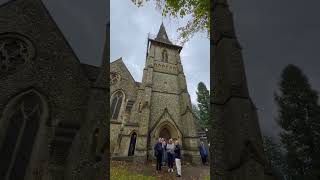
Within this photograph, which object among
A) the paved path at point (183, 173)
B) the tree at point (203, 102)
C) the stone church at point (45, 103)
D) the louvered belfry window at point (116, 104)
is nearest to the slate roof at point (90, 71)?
the stone church at point (45, 103)

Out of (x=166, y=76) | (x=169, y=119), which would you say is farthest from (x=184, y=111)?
(x=166, y=76)

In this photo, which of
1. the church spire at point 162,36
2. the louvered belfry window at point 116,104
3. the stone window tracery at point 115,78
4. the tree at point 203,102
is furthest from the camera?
the tree at point 203,102

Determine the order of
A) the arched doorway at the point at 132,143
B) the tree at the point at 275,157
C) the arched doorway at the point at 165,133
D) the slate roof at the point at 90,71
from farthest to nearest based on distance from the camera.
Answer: the arched doorway at the point at 165,133
the arched doorway at the point at 132,143
the slate roof at the point at 90,71
the tree at the point at 275,157

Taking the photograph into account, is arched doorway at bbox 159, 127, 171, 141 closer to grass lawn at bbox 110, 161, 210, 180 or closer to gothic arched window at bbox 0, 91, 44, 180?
grass lawn at bbox 110, 161, 210, 180

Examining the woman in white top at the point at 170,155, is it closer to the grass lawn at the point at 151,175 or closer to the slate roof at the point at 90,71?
the grass lawn at the point at 151,175

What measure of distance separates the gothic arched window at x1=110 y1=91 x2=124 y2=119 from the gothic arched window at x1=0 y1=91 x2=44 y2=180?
1390 cm

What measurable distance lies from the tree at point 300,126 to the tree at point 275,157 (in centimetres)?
28

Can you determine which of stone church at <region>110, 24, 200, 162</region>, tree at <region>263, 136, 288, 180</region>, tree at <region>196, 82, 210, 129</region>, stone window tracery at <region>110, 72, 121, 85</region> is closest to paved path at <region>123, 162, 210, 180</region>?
tree at <region>263, 136, 288, 180</region>

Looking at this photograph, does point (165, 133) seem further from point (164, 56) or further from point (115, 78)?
point (164, 56)

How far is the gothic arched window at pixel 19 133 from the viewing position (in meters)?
8.10

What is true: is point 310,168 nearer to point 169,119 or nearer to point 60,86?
point 60,86

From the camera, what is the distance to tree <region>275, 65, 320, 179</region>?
312 centimetres

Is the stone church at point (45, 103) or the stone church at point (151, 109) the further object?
the stone church at point (151, 109)

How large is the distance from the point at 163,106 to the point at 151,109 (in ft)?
4.50
